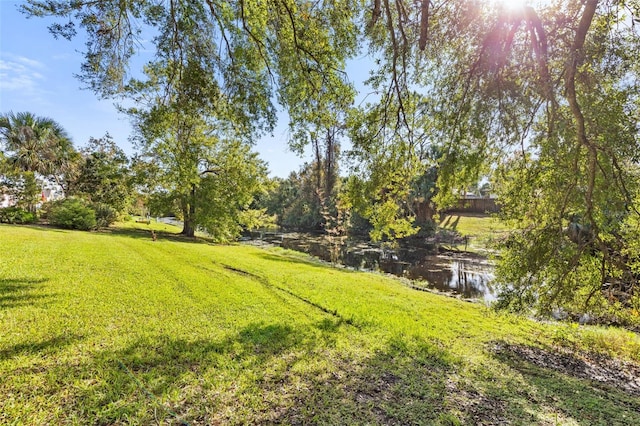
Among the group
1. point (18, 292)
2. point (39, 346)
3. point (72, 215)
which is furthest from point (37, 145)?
point (39, 346)

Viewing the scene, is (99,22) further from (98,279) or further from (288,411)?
(288,411)

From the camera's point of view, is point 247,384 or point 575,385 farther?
point 575,385

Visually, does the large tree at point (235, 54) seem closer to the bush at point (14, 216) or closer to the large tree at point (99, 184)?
the bush at point (14, 216)

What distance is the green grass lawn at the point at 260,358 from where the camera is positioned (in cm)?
314

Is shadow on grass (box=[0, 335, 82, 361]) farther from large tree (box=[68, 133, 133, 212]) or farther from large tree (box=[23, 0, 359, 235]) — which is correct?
large tree (box=[68, 133, 133, 212])

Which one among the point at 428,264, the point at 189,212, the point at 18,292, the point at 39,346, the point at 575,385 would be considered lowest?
the point at 428,264

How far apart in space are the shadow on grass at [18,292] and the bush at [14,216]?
636 inches

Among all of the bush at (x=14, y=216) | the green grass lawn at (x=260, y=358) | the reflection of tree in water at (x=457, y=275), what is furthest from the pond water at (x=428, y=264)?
the bush at (x=14, y=216)

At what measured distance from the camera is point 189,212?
21797 millimetres

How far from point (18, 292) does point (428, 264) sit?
1915cm

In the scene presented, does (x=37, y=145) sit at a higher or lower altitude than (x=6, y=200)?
higher

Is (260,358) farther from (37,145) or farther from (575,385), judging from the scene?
(37,145)

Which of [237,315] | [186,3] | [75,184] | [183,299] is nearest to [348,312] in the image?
[237,315]

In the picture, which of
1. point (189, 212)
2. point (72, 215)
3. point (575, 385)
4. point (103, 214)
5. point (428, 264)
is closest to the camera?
point (575, 385)
